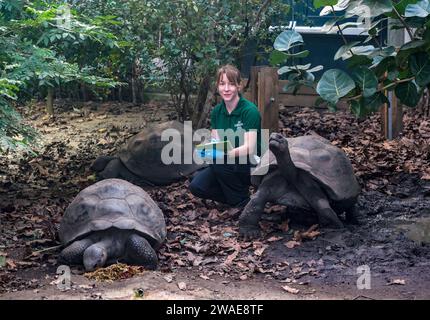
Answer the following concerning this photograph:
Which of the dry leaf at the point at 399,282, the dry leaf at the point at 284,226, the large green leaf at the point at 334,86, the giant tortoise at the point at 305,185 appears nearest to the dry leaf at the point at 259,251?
the giant tortoise at the point at 305,185

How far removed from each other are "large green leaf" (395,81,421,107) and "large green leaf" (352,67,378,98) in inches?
11.2

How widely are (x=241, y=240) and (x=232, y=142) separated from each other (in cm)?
95

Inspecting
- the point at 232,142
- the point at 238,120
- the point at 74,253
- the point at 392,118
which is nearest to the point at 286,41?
the point at 238,120

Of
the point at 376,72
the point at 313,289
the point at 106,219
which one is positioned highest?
the point at 376,72

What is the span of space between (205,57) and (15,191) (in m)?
2.38

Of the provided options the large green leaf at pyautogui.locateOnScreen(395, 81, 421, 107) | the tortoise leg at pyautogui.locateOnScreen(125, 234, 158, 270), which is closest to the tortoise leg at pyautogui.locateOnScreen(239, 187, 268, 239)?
the tortoise leg at pyautogui.locateOnScreen(125, 234, 158, 270)

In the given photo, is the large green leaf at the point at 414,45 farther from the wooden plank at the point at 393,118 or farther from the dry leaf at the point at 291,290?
the wooden plank at the point at 393,118

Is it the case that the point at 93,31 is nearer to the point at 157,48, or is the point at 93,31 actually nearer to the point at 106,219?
the point at 106,219

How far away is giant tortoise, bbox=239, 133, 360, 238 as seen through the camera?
19.8 ft

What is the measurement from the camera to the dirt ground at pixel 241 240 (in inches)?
190

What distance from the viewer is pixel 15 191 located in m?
7.45

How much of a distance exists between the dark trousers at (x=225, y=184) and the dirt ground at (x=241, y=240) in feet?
0.45

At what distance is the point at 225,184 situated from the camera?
6699 millimetres

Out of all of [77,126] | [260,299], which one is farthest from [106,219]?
[77,126]
